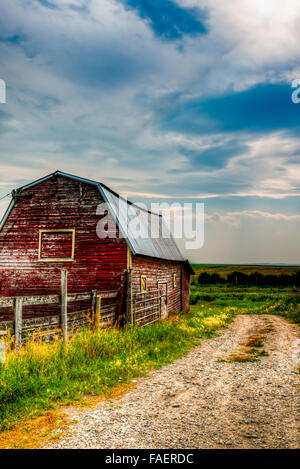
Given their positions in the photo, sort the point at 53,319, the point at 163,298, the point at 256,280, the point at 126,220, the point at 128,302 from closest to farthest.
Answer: the point at 53,319 → the point at 128,302 → the point at 126,220 → the point at 163,298 → the point at 256,280

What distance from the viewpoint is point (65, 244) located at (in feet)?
52.0

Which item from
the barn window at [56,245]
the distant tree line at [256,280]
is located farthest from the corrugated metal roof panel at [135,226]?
the distant tree line at [256,280]

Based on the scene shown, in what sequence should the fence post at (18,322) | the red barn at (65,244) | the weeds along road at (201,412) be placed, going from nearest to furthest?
the weeds along road at (201,412), the fence post at (18,322), the red barn at (65,244)

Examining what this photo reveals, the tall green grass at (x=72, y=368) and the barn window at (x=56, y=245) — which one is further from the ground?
the barn window at (x=56, y=245)

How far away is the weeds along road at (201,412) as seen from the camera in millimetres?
4094

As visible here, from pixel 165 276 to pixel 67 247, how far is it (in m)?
7.66

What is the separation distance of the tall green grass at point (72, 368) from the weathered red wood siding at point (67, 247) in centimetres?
544

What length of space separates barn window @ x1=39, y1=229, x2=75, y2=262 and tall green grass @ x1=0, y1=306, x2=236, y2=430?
22.3 ft

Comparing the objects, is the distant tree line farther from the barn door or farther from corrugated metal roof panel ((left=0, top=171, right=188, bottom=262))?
corrugated metal roof panel ((left=0, top=171, right=188, bottom=262))

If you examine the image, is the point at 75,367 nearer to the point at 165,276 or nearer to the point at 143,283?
the point at 143,283

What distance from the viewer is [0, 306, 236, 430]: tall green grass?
17.1 ft

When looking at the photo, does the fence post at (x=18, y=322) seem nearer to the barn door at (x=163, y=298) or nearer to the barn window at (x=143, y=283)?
the barn window at (x=143, y=283)

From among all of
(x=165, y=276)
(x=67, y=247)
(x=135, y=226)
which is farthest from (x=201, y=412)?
(x=165, y=276)

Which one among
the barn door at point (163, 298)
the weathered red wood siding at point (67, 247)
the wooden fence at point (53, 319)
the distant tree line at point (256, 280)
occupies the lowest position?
the distant tree line at point (256, 280)
